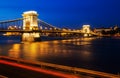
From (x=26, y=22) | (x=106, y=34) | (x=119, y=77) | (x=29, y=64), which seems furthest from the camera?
(x=106, y=34)

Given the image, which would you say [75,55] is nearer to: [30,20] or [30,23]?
[30,23]

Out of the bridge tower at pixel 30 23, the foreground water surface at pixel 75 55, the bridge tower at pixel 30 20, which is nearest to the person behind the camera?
the foreground water surface at pixel 75 55

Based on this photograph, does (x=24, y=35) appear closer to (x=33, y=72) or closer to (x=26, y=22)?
(x=26, y=22)

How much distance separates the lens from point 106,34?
193 m

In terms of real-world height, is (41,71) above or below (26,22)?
below

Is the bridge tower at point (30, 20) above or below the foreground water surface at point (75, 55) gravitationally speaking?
above

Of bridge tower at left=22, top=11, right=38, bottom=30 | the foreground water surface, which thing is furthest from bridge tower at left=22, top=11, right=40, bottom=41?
the foreground water surface

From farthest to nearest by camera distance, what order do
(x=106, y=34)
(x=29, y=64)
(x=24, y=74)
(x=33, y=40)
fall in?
(x=106, y=34) → (x=33, y=40) → (x=29, y=64) → (x=24, y=74)

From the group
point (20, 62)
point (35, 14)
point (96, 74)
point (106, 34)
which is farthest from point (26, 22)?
point (106, 34)

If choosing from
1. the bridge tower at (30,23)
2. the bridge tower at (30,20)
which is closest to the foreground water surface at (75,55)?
the bridge tower at (30,23)

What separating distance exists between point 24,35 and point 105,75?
84.7 metres

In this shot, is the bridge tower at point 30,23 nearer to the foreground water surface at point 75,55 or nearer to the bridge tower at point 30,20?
the bridge tower at point 30,20

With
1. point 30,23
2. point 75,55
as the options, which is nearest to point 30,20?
point 30,23

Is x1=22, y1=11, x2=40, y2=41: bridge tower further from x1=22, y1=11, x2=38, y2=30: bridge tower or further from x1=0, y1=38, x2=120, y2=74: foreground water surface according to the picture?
x1=0, y1=38, x2=120, y2=74: foreground water surface
